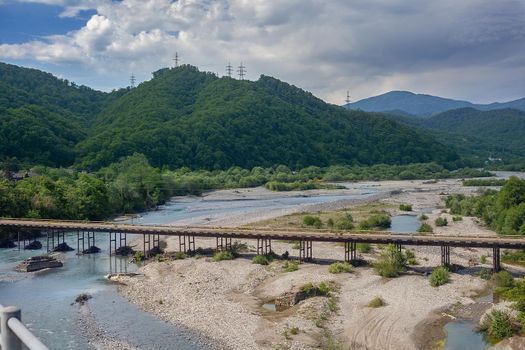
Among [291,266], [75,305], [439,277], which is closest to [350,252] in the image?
[291,266]

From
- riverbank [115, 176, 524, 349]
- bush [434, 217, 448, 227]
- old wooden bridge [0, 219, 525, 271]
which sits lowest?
riverbank [115, 176, 524, 349]

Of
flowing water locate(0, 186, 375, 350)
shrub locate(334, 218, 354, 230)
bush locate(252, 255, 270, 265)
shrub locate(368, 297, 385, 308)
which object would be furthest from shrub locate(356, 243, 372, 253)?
flowing water locate(0, 186, 375, 350)

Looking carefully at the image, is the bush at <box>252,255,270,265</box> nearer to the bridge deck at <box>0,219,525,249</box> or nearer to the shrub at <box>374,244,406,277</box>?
the bridge deck at <box>0,219,525,249</box>

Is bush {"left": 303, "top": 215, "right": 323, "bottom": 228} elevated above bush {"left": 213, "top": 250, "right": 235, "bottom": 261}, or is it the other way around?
bush {"left": 303, "top": 215, "right": 323, "bottom": 228}

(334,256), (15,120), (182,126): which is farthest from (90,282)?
(182,126)

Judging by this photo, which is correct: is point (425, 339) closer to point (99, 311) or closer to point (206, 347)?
point (206, 347)

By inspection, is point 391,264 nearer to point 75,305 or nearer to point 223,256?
point 223,256
